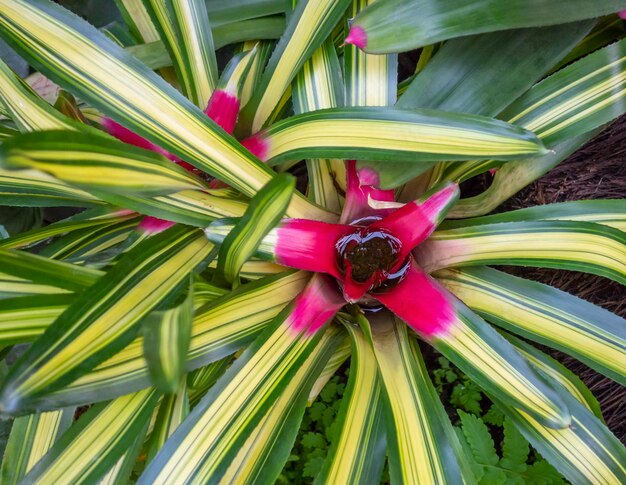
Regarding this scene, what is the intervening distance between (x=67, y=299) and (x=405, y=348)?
1.44 ft

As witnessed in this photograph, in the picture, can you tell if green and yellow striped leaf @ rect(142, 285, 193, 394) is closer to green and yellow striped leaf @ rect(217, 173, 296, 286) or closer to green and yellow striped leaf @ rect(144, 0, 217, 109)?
green and yellow striped leaf @ rect(217, 173, 296, 286)

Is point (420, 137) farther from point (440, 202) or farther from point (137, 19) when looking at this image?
point (137, 19)

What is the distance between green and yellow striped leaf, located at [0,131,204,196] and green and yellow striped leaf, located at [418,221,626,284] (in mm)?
373

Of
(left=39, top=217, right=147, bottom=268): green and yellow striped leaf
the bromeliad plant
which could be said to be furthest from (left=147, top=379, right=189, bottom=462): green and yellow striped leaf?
(left=39, top=217, right=147, bottom=268): green and yellow striped leaf

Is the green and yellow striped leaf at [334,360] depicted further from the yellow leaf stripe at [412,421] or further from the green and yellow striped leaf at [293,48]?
the green and yellow striped leaf at [293,48]

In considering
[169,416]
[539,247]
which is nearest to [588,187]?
[539,247]

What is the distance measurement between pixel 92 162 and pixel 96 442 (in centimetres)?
38

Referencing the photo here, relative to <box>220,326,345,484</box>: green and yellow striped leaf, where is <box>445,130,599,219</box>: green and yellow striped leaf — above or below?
above

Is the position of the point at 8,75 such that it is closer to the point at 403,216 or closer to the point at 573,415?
the point at 403,216

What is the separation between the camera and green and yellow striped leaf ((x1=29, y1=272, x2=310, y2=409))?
537 millimetres

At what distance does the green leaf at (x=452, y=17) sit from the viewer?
654 mm

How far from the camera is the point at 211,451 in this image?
1.92 feet

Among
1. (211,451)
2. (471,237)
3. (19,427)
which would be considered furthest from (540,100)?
(19,427)

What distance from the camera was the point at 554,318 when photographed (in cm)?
69
